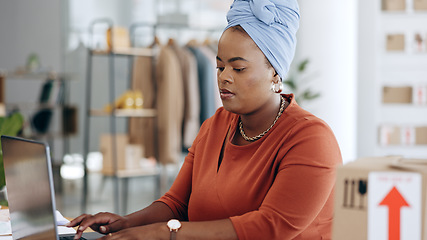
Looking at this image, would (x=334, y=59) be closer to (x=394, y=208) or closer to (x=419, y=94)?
(x=419, y=94)

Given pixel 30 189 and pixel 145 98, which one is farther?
pixel 145 98

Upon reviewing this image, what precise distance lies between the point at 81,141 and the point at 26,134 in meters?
0.86

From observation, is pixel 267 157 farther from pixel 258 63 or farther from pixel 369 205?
pixel 369 205

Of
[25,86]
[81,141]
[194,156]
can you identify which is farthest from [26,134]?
[194,156]

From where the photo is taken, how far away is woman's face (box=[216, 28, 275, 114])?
59.7 inches

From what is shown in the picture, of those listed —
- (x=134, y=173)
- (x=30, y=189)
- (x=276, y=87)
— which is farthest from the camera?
(x=134, y=173)

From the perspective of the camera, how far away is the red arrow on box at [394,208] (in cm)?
80

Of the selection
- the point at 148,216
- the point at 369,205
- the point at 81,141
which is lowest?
the point at 81,141

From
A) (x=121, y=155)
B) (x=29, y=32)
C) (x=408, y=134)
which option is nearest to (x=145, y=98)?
(x=121, y=155)

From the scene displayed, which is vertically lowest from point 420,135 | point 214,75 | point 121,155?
point 121,155

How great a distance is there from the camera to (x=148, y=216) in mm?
1692

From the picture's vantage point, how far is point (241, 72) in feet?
4.98

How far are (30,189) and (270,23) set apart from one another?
76cm

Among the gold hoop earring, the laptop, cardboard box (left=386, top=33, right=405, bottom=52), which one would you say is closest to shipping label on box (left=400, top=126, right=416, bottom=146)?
cardboard box (left=386, top=33, right=405, bottom=52)
